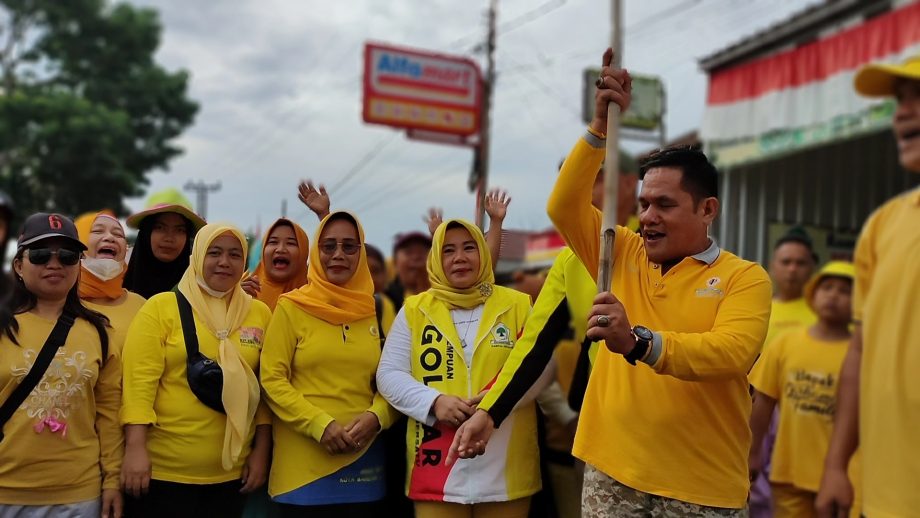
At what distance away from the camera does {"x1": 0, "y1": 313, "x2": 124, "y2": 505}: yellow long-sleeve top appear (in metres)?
3.10

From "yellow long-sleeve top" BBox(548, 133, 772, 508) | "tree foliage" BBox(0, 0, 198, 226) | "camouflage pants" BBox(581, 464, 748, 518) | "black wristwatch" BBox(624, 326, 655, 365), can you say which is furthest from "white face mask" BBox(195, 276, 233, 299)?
"tree foliage" BBox(0, 0, 198, 226)

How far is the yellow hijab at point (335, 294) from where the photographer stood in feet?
11.5

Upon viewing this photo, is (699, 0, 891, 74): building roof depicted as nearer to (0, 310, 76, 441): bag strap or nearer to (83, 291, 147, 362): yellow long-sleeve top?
(83, 291, 147, 362): yellow long-sleeve top

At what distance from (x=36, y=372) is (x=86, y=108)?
19.6 meters

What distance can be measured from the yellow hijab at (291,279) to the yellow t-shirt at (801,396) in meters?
2.63

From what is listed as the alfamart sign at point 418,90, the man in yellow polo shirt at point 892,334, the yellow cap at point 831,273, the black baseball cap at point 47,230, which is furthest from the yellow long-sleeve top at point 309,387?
the alfamart sign at point 418,90

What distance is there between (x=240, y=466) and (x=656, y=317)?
191 cm

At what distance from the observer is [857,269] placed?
2170mm

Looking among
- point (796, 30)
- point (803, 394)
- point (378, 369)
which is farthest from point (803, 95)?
point (378, 369)

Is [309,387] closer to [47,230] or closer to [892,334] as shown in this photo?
[47,230]

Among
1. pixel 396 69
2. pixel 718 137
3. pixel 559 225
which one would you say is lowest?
pixel 559 225

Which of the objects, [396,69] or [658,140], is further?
[396,69]

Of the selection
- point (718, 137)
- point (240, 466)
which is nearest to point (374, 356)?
point (240, 466)

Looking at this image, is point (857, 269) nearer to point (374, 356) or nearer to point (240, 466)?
point (374, 356)
